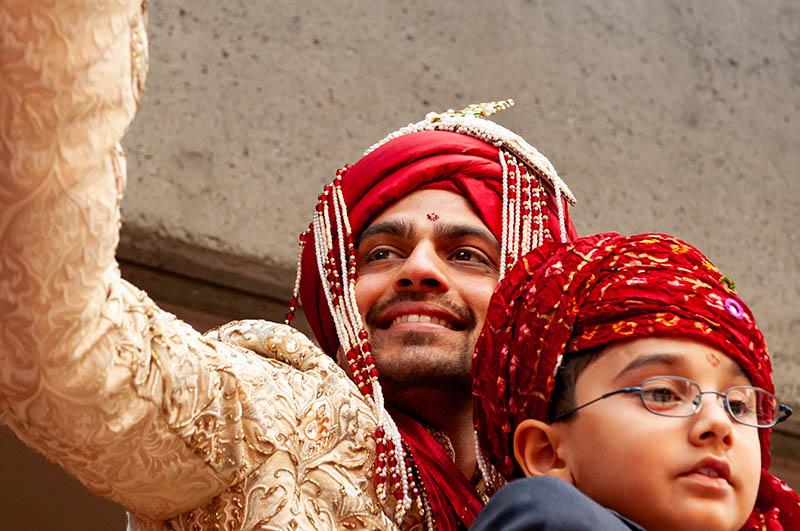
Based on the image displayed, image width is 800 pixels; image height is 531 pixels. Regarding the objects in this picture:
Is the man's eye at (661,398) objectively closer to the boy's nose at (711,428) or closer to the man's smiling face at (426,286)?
the boy's nose at (711,428)

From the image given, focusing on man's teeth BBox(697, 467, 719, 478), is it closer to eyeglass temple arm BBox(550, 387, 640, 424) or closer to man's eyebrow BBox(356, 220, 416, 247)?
eyeglass temple arm BBox(550, 387, 640, 424)

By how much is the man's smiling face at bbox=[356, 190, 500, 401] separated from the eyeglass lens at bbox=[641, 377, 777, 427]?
479 millimetres

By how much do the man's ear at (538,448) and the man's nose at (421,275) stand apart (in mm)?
412

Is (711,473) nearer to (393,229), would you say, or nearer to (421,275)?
(421,275)

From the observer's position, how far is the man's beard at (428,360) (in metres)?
1.74

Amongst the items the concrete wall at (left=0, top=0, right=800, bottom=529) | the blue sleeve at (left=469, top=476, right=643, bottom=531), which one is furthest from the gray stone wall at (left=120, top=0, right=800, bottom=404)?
the blue sleeve at (left=469, top=476, right=643, bottom=531)

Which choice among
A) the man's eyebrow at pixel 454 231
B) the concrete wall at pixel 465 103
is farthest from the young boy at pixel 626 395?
the concrete wall at pixel 465 103

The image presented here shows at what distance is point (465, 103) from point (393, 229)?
1501 millimetres

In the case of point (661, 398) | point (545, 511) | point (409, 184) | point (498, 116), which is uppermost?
point (498, 116)

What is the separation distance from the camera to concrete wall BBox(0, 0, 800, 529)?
118 inches

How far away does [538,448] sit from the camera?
1.40 metres

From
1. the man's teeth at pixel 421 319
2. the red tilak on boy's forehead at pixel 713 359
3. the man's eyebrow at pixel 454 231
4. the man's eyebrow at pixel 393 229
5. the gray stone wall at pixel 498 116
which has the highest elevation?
the gray stone wall at pixel 498 116

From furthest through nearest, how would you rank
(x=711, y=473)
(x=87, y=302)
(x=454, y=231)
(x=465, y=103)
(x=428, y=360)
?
(x=465, y=103) < (x=454, y=231) < (x=428, y=360) < (x=711, y=473) < (x=87, y=302)

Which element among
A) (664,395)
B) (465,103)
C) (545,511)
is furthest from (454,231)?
(465,103)
